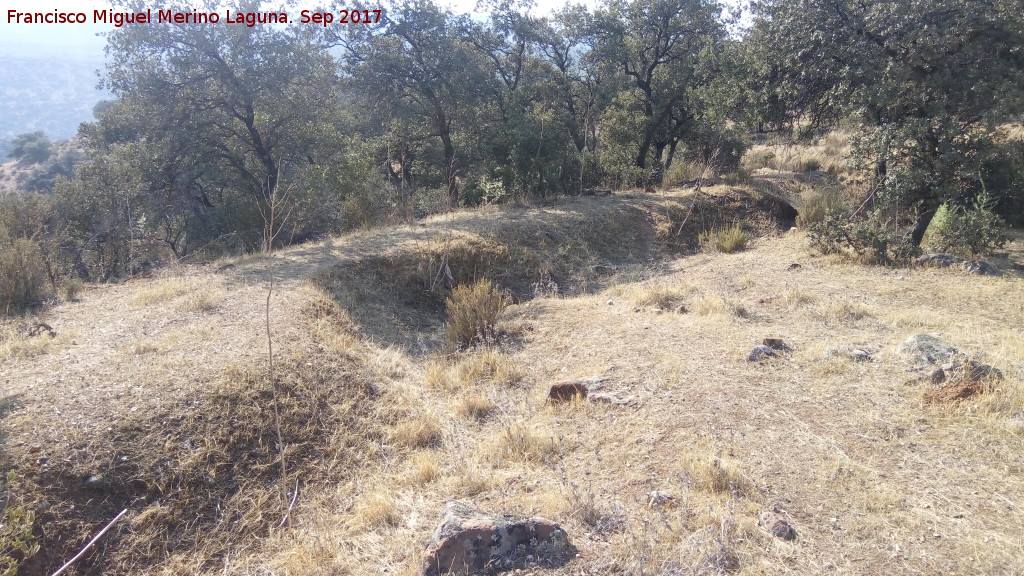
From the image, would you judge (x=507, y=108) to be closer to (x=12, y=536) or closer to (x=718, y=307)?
(x=718, y=307)

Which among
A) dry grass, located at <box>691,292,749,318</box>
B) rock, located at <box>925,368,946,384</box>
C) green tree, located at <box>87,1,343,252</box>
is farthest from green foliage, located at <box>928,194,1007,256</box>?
green tree, located at <box>87,1,343,252</box>

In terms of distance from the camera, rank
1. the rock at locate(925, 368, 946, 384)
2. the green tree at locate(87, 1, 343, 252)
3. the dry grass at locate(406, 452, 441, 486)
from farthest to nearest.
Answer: the green tree at locate(87, 1, 343, 252) < the rock at locate(925, 368, 946, 384) < the dry grass at locate(406, 452, 441, 486)

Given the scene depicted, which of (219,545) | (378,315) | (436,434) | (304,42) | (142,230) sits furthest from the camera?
(304,42)

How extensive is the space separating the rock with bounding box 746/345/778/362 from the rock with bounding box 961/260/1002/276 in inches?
156

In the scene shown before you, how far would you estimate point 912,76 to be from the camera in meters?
6.81

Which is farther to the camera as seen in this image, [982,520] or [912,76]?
[912,76]

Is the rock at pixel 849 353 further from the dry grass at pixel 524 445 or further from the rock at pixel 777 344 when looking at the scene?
the dry grass at pixel 524 445

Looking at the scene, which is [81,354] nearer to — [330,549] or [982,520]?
[330,549]

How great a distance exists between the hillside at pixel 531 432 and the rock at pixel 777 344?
108mm

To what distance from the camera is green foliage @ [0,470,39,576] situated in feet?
8.11

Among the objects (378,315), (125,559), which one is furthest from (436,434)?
(378,315)

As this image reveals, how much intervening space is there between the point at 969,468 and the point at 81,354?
629cm

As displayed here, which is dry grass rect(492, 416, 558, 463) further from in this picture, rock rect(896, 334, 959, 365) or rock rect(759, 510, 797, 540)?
rock rect(896, 334, 959, 365)

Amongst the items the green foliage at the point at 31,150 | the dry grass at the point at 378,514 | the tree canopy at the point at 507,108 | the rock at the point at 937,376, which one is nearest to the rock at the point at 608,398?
the dry grass at the point at 378,514
